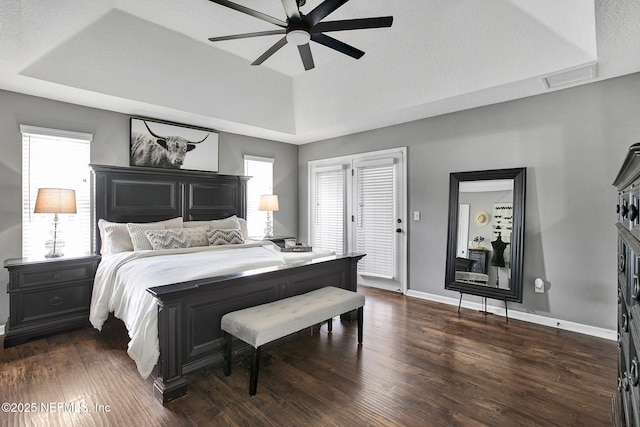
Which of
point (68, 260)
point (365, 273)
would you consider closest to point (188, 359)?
point (68, 260)

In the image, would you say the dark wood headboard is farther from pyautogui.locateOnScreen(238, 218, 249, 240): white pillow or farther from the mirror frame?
the mirror frame

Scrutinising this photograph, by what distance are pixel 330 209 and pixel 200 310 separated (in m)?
3.60

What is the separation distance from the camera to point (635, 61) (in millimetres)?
2781

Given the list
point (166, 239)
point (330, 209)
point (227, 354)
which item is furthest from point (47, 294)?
point (330, 209)

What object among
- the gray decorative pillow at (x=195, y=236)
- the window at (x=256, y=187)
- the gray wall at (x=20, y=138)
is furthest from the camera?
the window at (x=256, y=187)

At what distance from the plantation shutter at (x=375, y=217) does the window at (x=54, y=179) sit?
3.71 meters

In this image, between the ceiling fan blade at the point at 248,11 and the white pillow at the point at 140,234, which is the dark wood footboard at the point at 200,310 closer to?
the white pillow at the point at 140,234

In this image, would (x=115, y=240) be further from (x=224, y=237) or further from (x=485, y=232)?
(x=485, y=232)

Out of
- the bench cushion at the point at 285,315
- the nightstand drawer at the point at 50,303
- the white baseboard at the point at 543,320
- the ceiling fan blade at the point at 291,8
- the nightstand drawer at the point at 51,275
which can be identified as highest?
the ceiling fan blade at the point at 291,8

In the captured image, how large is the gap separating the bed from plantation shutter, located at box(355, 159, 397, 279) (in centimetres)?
138

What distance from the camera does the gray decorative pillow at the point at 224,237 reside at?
4078 mm

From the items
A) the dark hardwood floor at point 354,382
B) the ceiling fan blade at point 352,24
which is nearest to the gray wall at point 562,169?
the dark hardwood floor at point 354,382

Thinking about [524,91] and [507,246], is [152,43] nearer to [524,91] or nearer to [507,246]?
[524,91]

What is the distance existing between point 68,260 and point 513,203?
478cm
